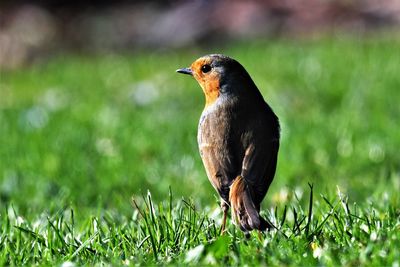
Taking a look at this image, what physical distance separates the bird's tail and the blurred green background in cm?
114

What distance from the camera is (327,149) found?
20.6 ft

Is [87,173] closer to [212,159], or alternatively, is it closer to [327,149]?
[327,149]

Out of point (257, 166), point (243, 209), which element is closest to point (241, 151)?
point (257, 166)

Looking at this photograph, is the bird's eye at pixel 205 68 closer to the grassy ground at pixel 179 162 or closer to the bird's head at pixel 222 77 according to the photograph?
the bird's head at pixel 222 77

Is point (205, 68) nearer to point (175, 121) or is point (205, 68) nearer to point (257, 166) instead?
point (257, 166)

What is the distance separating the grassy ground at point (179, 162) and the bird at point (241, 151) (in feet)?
0.50

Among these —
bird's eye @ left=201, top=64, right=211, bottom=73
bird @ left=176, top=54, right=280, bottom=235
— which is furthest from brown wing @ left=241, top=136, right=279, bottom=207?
bird's eye @ left=201, top=64, right=211, bottom=73

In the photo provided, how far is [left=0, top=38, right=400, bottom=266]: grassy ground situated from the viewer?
335 centimetres

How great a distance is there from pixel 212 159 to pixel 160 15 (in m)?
12.0

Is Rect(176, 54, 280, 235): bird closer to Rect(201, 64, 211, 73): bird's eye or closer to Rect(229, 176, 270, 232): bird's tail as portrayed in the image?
Rect(229, 176, 270, 232): bird's tail

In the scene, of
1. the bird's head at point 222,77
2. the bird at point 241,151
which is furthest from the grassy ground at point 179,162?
the bird's head at point 222,77

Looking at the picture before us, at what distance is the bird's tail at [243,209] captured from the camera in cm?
312

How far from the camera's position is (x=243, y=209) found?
315 cm

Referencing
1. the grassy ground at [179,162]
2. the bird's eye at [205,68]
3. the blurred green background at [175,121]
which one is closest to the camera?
the grassy ground at [179,162]
